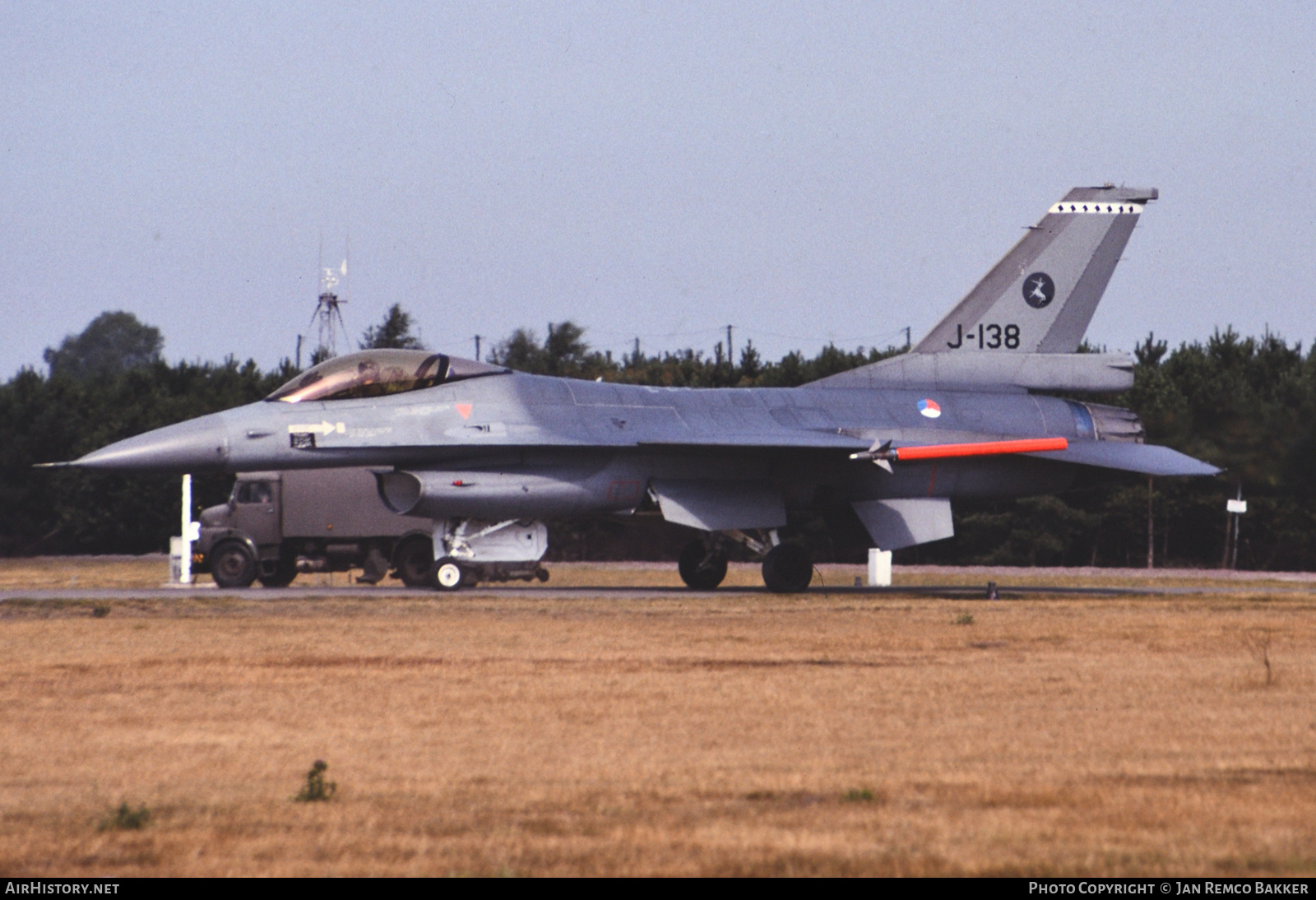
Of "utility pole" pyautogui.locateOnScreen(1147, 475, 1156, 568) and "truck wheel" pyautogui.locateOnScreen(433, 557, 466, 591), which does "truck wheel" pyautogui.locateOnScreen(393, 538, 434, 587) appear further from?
"utility pole" pyautogui.locateOnScreen(1147, 475, 1156, 568)

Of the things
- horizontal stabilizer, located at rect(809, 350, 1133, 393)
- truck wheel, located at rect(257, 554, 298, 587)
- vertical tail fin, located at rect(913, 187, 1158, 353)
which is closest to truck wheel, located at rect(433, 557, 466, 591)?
truck wheel, located at rect(257, 554, 298, 587)

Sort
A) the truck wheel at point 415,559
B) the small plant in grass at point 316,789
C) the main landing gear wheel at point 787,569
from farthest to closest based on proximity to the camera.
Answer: the truck wheel at point 415,559 < the main landing gear wheel at point 787,569 < the small plant in grass at point 316,789

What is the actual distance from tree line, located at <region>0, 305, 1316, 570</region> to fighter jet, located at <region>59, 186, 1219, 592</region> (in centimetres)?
150

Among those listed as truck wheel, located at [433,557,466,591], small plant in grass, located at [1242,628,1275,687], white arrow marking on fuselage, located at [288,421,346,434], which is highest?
white arrow marking on fuselage, located at [288,421,346,434]

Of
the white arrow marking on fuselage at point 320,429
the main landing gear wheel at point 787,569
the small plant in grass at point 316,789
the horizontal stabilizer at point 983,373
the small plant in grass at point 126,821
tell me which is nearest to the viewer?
the small plant in grass at point 126,821

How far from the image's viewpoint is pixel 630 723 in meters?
9.54

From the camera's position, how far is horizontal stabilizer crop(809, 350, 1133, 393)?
84.3 feet

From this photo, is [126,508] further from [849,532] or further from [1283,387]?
[1283,387]

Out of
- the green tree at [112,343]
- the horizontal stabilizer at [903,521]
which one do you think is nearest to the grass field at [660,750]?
the horizontal stabilizer at [903,521]

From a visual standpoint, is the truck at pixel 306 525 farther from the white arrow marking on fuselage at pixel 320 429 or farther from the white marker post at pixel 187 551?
the white arrow marking on fuselage at pixel 320 429

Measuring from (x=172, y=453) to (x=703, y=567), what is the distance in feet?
28.9

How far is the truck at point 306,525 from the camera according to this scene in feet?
87.0

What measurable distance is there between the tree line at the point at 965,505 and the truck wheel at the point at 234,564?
9.18 m
